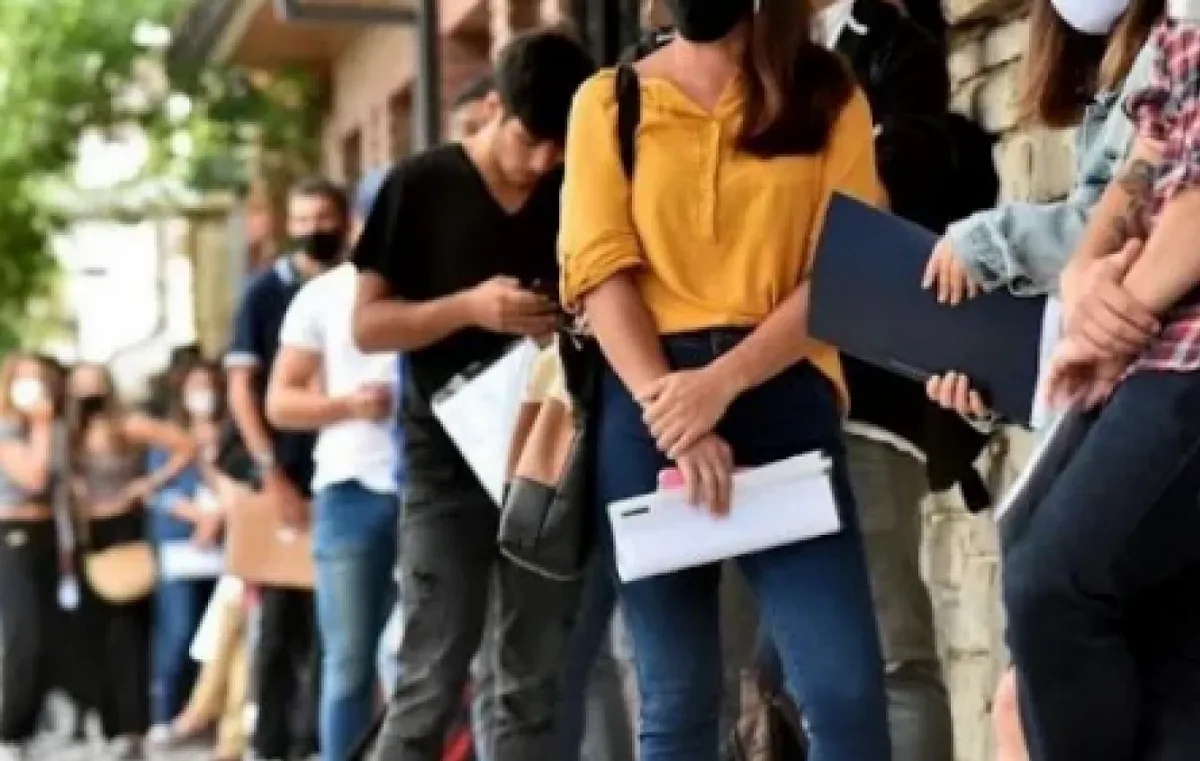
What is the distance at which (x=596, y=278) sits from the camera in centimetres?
411

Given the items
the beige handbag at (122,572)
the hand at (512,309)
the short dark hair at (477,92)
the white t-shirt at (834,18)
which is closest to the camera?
the white t-shirt at (834,18)

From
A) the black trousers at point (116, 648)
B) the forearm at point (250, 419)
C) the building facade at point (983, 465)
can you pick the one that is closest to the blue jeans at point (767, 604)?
the building facade at point (983, 465)

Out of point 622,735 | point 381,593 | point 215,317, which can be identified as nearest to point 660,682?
point 622,735

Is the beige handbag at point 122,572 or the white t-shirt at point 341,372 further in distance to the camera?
the beige handbag at point 122,572

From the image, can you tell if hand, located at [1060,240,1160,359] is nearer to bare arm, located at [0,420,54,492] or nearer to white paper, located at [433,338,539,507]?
white paper, located at [433,338,539,507]

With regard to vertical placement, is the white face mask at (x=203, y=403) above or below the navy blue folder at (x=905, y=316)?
below

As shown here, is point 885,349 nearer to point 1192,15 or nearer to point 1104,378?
point 1104,378

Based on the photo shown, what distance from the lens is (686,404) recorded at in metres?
4.01

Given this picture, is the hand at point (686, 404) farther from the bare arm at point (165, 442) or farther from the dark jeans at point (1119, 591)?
the bare arm at point (165, 442)

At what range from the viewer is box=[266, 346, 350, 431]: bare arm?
6.97 meters

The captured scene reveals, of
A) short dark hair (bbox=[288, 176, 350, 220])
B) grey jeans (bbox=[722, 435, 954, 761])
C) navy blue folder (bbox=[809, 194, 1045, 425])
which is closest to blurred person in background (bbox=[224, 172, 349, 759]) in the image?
short dark hair (bbox=[288, 176, 350, 220])

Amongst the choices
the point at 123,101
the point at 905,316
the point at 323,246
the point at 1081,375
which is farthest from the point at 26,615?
the point at 123,101

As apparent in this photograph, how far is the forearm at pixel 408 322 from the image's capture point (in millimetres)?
5379

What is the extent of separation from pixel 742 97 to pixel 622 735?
7.43 ft
